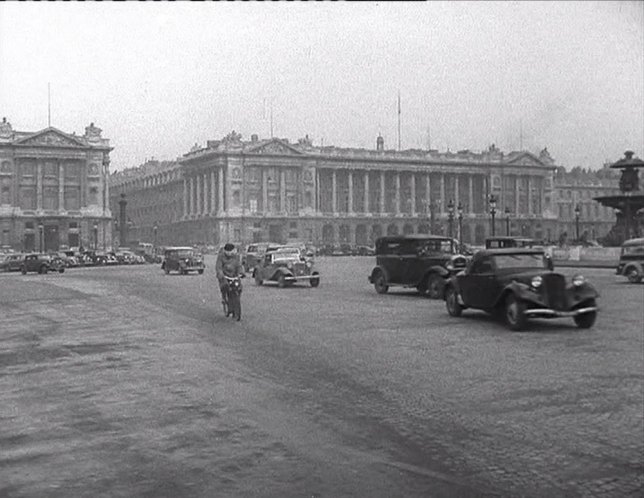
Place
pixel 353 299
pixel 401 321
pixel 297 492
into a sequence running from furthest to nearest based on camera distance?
pixel 353 299 < pixel 401 321 < pixel 297 492

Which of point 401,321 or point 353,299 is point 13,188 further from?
point 401,321

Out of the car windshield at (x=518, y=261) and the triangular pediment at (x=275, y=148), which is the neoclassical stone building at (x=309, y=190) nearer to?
the triangular pediment at (x=275, y=148)

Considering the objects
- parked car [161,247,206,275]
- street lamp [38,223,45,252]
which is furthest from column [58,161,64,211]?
parked car [161,247,206,275]

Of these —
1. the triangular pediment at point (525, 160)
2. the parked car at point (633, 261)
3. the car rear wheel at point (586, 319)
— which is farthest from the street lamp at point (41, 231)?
the car rear wheel at point (586, 319)

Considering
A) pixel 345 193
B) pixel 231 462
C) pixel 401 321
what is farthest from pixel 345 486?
pixel 345 193

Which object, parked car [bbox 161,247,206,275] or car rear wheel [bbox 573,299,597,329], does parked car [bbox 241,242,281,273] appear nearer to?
parked car [bbox 161,247,206,275]

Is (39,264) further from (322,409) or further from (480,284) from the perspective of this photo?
(322,409)

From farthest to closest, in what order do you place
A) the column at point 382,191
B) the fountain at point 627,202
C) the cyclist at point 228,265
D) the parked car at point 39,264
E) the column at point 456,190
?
1. the fountain at point 627,202
2. the parked car at point 39,264
3. the column at point 456,190
4. the column at point 382,191
5. the cyclist at point 228,265
